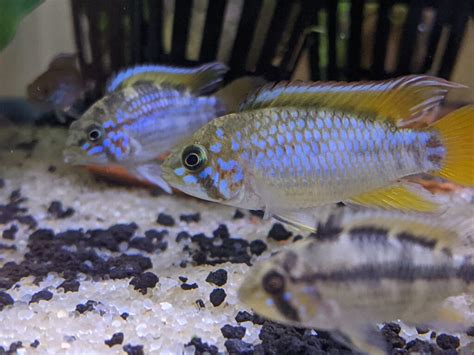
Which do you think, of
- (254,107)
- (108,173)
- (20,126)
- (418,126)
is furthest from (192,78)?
(20,126)

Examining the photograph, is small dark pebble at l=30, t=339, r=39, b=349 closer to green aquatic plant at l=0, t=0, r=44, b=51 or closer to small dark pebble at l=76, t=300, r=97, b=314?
small dark pebble at l=76, t=300, r=97, b=314

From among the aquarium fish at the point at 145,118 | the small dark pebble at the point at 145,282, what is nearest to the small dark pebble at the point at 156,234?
the aquarium fish at the point at 145,118

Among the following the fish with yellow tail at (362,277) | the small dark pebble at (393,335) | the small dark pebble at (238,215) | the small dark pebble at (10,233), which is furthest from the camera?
the small dark pebble at (238,215)

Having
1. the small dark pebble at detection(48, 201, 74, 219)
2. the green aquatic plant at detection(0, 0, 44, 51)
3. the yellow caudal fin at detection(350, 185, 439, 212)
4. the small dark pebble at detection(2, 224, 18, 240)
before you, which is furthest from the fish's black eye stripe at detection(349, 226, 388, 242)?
the green aquatic plant at detection(0, 0, 44, 51)

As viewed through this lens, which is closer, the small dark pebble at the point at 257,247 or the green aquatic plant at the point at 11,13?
the small dark pebble at the point at 257,247

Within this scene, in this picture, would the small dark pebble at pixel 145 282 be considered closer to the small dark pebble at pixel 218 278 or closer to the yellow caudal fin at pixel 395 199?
the small dark pebble at pixel 218 278

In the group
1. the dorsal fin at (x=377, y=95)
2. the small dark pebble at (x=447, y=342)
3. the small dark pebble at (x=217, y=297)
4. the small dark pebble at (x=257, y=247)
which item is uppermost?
the dorsal fin at (x=377, y=95)

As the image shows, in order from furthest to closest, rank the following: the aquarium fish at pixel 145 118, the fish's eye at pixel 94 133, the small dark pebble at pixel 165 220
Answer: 1. the small dark pebble at pixel 165 220
2. the fish's eye at pixel 94 133
3. the aquarium fish at pixel 145 118

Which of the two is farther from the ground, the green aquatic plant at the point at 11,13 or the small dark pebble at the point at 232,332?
the green aquatic plant at the point at 11,13
